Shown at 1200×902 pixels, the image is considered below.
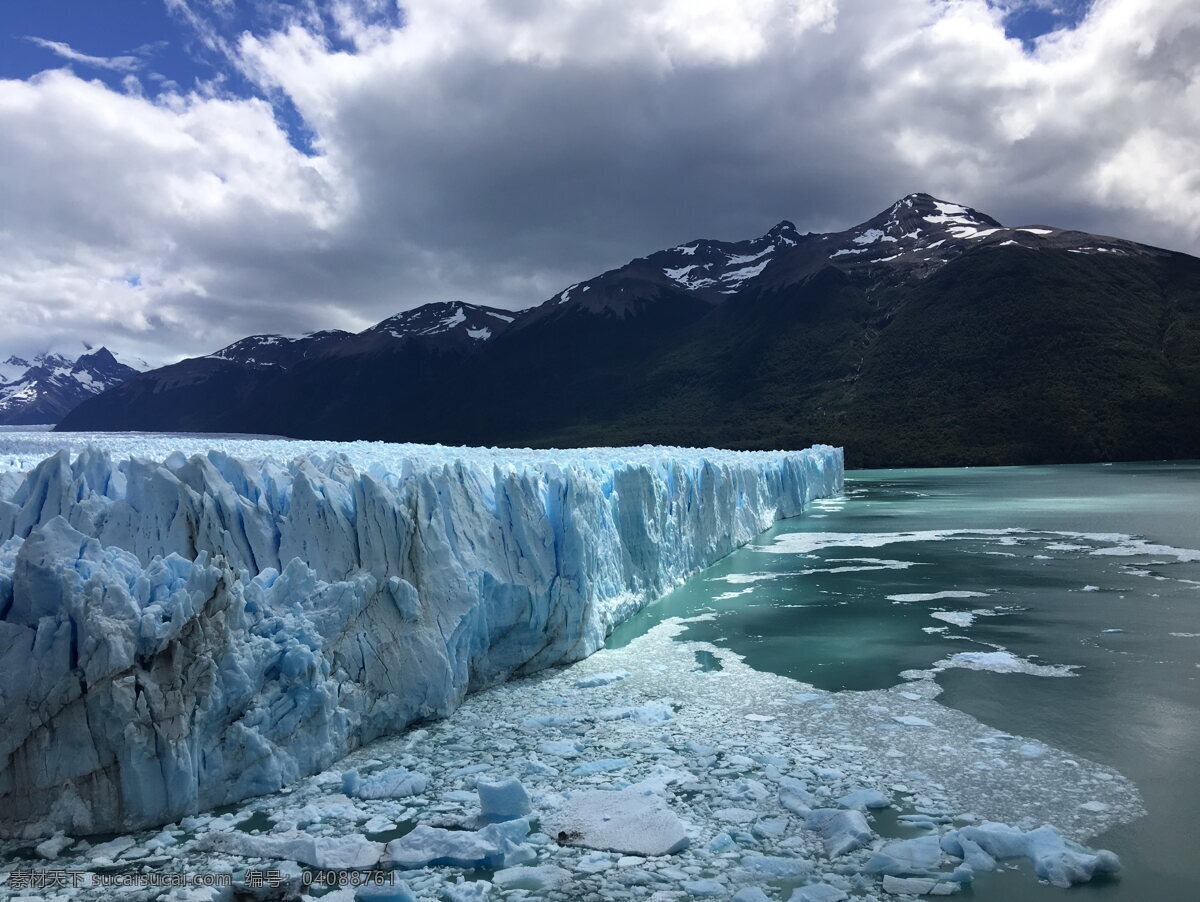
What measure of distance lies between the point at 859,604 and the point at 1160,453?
51.1m

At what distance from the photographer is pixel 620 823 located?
523 centimetres

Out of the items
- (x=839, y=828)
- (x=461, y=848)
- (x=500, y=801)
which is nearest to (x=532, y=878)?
(x=461, y=848)

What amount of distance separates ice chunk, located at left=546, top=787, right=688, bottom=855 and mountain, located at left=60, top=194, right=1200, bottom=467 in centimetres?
5505

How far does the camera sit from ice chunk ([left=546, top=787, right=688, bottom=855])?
4957 millimetres

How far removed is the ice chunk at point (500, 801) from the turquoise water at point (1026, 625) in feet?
9.57

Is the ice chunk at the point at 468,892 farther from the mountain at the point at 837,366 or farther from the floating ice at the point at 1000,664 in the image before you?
the mountain at the point at 837,366

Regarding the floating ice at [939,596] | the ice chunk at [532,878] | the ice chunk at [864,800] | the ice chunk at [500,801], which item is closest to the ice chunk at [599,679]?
the ice chunk at [500,801]

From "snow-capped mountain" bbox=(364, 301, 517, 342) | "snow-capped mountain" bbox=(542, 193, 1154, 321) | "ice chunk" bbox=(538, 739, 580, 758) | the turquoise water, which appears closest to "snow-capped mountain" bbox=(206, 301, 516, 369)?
"snow-capped mountain" bbox=(364, 301, 517, 342)

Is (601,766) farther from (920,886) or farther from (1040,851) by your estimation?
(1040,851)

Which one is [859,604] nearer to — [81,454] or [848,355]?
[81,454]

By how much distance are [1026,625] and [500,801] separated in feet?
29.4

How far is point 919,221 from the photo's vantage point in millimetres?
107938

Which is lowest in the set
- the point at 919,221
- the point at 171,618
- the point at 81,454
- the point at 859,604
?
the point at 859,604

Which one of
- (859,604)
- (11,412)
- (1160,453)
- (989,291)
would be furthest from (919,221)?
(11,412)
